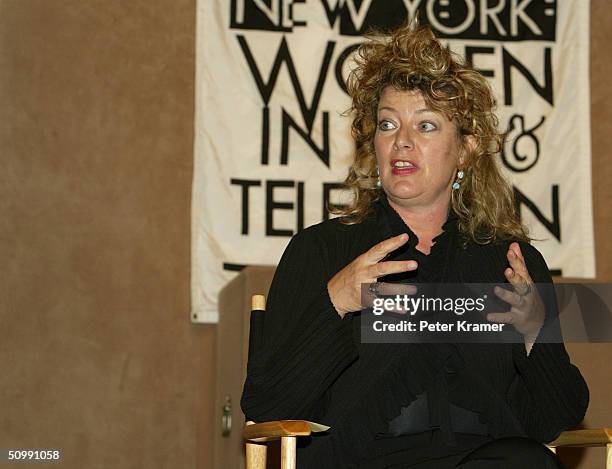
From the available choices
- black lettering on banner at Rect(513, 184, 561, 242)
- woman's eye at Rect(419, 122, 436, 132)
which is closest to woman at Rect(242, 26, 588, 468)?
woman's eye at Rect(419, 122, 436, 132)

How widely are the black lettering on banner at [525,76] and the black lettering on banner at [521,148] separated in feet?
0.36

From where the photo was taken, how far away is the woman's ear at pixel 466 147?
280 cm

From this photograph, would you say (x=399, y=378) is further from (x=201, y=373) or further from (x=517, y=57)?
(x=517, y=57)

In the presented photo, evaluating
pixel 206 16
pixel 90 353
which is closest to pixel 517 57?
pixel 206 16

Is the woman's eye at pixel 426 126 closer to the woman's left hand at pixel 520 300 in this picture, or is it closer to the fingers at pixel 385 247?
the woman's left hand at pixel 520 300

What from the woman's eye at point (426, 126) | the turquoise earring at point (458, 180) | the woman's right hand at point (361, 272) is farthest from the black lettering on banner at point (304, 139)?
the woman's right hand at point (361, 272)

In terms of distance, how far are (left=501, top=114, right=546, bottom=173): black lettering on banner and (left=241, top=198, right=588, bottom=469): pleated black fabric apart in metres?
1.67

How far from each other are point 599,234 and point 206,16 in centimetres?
183

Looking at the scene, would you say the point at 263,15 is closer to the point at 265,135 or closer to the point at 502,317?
the point at 265,135

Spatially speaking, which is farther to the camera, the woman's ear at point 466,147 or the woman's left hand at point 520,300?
the woman's ear at point 466,147

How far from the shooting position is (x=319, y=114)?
420 cm

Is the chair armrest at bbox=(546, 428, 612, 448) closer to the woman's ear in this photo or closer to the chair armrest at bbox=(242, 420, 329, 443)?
the chair armrest at bbox=(242, 420, 329, 443)

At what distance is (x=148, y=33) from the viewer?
13.7ft

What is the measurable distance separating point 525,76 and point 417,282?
199 centimetres
